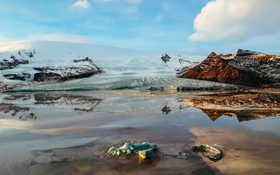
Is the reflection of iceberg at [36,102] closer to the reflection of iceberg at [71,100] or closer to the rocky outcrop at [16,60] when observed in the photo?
the reflection of iceberg at [71,100]

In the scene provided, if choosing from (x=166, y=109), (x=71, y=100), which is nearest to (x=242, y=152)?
(x=166, y=109)

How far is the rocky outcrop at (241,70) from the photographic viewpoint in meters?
19.2

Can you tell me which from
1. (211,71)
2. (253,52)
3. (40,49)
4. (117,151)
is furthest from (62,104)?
(40,49)

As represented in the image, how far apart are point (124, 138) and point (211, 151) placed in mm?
1915

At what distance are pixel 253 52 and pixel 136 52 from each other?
11580mm

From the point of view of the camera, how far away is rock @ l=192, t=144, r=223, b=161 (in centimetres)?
635

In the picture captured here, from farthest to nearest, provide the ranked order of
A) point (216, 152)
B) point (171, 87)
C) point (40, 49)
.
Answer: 1. point (40, 49)
2. point (171, 87)
3. point (216, 152)

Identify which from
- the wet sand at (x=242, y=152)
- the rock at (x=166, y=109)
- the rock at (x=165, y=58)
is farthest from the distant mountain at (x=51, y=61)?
the wet sand at (x=242, y=152)

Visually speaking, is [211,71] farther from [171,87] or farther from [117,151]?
[117,151]

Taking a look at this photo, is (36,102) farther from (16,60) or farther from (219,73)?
(16,60)

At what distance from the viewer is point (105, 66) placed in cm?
2592

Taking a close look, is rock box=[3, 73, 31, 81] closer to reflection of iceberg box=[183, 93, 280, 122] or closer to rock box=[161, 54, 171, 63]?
rock box=[161, 54, 171, 63]

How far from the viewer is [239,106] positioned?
11805 mm

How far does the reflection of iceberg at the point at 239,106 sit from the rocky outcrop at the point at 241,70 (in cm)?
484
